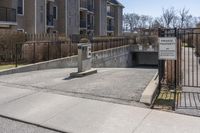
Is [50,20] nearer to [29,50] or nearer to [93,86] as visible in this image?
[29,50]

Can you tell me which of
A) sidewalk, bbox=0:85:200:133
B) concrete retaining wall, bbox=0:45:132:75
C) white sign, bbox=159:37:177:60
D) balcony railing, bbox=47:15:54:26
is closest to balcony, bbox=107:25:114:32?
concrete retaining wall, bbox=0:45:132:75

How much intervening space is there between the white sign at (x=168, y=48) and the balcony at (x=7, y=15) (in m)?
21.6

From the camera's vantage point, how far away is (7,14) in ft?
93.6

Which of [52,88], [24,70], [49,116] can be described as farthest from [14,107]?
[24,70]

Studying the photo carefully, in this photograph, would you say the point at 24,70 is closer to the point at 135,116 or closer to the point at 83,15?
the point at 135,116

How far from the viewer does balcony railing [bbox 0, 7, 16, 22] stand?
28.0 m

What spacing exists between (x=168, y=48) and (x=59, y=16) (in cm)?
3304

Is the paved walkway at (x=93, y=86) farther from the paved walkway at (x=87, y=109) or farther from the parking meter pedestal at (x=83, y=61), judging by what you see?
the parking meter pedestal at (x=83, y=61)

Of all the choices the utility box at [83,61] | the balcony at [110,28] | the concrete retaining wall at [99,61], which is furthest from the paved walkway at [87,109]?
the balcony at [110,28]

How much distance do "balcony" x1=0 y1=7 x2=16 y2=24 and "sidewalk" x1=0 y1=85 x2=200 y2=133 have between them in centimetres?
2073

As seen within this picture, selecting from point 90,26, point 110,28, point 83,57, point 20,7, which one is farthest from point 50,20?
point 83,57

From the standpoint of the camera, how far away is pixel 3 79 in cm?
1210

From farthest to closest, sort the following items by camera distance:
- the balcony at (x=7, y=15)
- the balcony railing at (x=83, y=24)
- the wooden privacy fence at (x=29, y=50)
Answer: the balcony railing at (x=83, y=24) < the balcony at (x=7, y=15) < the wooden privacy fence at (x=29, y=50)

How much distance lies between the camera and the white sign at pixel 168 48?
28.6 ft
